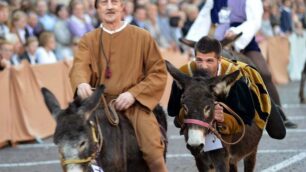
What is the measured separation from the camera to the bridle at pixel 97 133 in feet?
Result: 19.9

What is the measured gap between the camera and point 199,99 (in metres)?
7.07

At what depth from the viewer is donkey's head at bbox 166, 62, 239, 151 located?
22.8ft

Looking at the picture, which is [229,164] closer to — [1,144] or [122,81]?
[122,81]

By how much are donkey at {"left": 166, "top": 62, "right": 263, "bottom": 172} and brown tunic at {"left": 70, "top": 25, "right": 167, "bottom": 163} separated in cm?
19

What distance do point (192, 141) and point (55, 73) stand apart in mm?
7240

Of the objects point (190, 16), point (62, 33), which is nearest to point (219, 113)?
point (62, 33)

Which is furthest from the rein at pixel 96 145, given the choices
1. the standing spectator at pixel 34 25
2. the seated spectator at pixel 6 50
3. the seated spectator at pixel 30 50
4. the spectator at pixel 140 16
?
the spectator at pixel 140 16

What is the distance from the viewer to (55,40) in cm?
1584

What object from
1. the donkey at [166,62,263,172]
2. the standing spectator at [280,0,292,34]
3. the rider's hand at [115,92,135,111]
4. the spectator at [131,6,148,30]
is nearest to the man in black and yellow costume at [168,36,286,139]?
the donkey at [166,62,263,172]

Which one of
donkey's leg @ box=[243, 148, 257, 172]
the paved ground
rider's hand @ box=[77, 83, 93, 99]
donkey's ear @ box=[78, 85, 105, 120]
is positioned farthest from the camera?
the paved ground

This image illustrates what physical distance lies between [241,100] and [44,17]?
9.04 m

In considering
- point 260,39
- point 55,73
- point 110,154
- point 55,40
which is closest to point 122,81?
point 110,154

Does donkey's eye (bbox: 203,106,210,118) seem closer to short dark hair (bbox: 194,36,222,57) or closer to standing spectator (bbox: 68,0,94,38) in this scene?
short dark hair (bbox: 194,36,222,57)

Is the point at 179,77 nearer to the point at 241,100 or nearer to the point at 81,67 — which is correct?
the point at 241,100
